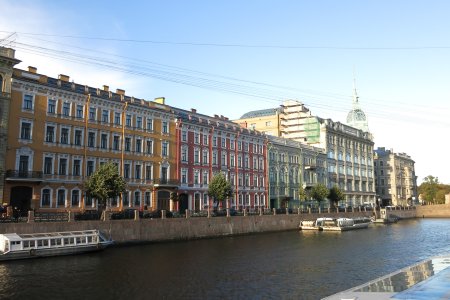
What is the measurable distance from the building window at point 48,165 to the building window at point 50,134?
1.91m

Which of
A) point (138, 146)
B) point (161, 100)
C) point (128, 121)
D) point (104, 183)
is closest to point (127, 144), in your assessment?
point (138, 146)

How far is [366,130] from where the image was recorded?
437ft

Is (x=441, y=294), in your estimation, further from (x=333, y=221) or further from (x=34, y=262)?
(x=333, y=221)

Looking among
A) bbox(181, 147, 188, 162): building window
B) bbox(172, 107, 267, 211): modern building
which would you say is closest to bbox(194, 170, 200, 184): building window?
bbox(172, 107, 267, 211): modern building

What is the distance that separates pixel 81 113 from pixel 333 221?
1693 inches

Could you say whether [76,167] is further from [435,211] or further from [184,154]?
[435,211]

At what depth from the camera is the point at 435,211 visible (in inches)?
4771

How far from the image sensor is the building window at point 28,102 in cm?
4497

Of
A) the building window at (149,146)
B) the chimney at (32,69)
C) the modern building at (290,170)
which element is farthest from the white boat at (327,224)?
the chimney at (32,69)

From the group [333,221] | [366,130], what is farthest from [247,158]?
[366,130]

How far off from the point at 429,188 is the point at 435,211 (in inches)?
1323

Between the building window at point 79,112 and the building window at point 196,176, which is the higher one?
the building window at point 79,112

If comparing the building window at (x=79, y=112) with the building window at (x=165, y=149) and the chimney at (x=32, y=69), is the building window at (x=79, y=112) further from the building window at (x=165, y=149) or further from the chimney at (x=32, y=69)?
the building window at (x=165, y=149)

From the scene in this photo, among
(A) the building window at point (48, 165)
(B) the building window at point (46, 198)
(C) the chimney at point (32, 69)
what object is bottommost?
(B) the building window at point (46, 198)
